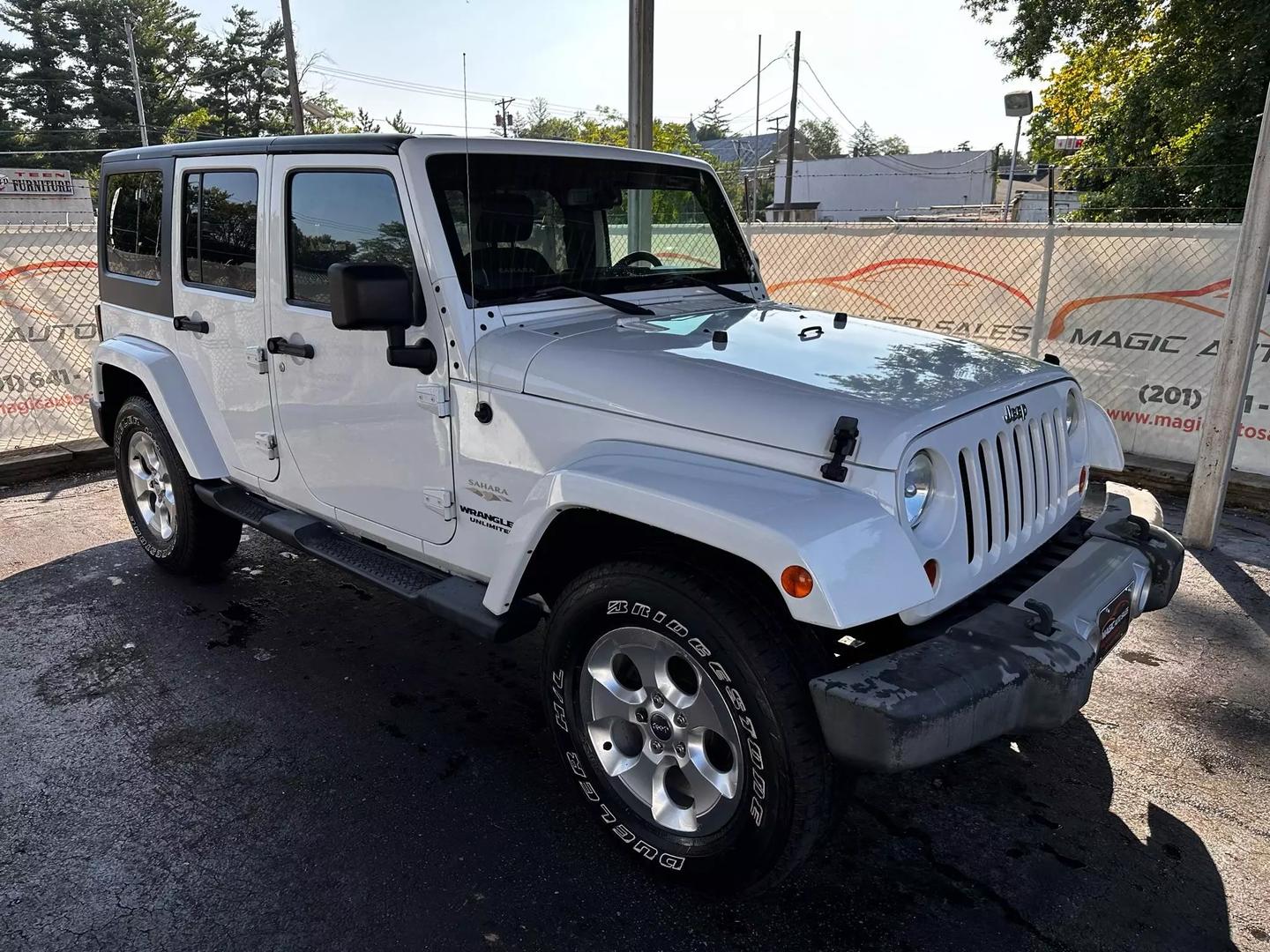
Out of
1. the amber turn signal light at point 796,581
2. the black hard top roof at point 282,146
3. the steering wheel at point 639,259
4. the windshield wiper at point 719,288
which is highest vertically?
the black hard top roof at point 282,146

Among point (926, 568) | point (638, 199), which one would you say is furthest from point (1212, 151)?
point (926, 568)

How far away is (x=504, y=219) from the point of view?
10.3ft

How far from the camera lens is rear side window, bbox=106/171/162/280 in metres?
4.36

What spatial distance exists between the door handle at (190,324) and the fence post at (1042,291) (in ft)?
18.2

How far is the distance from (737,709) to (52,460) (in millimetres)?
6225

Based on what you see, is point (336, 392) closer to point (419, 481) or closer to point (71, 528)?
point (419, 481)

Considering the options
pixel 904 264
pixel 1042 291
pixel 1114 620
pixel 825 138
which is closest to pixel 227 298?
pixel 1114 620

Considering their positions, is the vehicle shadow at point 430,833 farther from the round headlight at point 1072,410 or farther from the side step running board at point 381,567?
the round headlight at point 1072,410

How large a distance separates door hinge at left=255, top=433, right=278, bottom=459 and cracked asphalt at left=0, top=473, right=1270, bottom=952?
0.87 meters

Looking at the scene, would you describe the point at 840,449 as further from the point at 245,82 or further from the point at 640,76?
the point at 245,82

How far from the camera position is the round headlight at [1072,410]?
323 centimetres

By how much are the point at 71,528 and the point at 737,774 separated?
16.1ft

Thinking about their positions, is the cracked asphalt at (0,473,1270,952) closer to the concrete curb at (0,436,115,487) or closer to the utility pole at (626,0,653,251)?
the concrete curb at (0,436,115,487)

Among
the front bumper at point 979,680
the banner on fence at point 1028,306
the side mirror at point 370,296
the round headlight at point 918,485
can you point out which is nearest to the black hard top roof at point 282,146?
the side mirror at point 370,296
